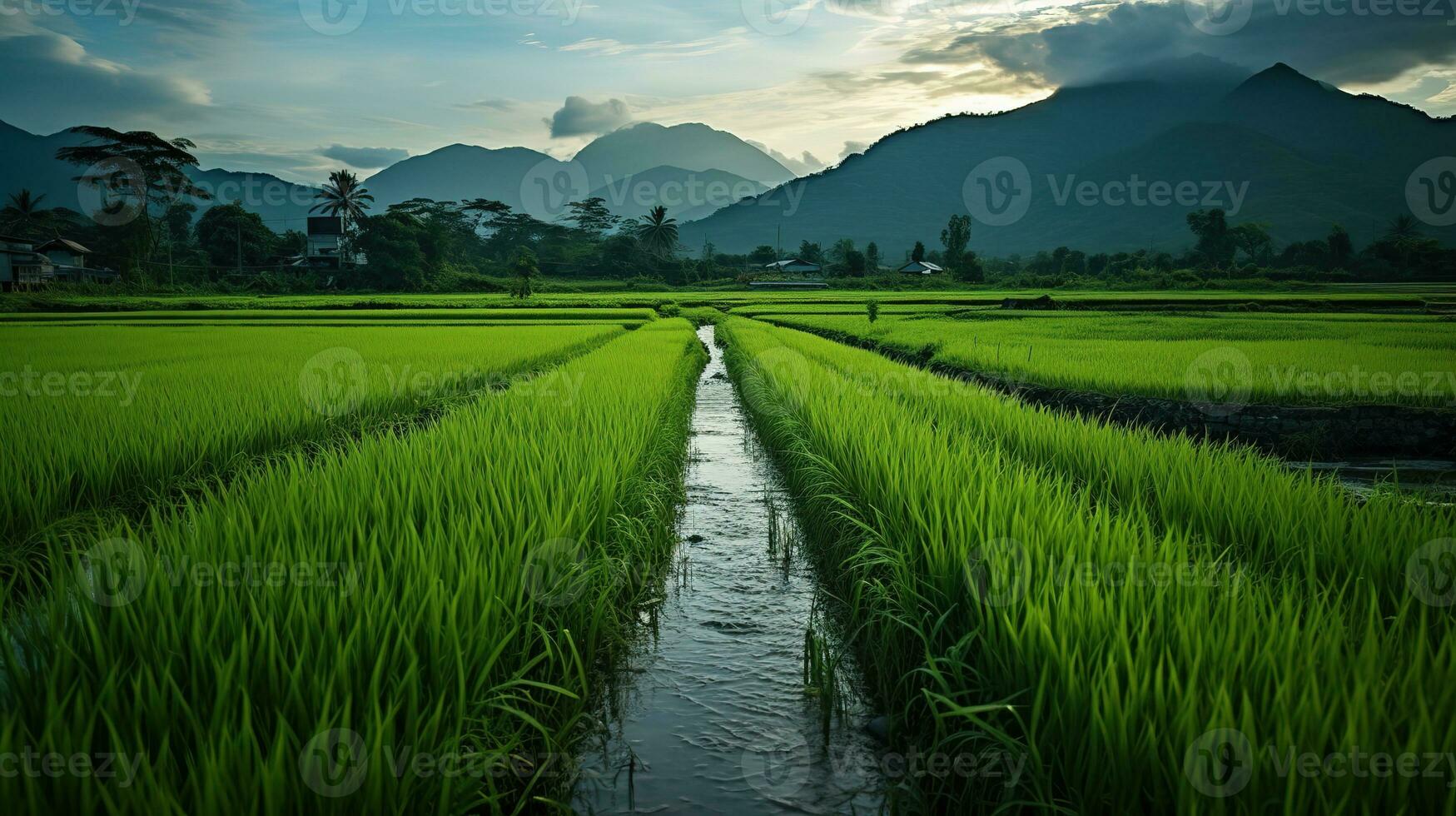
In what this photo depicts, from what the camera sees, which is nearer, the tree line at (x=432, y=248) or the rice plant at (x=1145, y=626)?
the rice plant at (x=1145, y=626)

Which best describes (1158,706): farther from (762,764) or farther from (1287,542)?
(1287,542)

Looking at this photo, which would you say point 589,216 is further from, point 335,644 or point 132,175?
point 335,644

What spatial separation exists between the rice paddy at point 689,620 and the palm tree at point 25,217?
55.7 metres

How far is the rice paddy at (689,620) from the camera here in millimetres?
1452

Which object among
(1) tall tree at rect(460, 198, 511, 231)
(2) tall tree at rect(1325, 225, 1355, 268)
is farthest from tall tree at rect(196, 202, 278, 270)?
(2) tall tree at rect(1325, 225, 1355, 268)

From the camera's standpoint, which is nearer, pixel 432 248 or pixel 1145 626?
pixel 1145 626

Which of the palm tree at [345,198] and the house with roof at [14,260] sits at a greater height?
the palm tree at [345,198]

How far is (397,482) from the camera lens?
3539mm

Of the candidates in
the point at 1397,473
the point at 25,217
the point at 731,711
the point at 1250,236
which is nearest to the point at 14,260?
the point at 25,217

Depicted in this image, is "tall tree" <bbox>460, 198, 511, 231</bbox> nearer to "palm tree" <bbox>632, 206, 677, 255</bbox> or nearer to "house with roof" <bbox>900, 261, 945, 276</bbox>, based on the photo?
"palm tree" <bbox>632, 206, 677, 255</bbox>

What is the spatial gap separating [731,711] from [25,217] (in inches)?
2512

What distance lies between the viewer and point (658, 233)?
232 feet

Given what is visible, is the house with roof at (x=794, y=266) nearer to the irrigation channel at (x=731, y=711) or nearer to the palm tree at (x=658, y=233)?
the palm tree at (x=658, y=233)

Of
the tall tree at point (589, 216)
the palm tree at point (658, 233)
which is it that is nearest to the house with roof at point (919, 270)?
the palm tree at point (658, 233)
